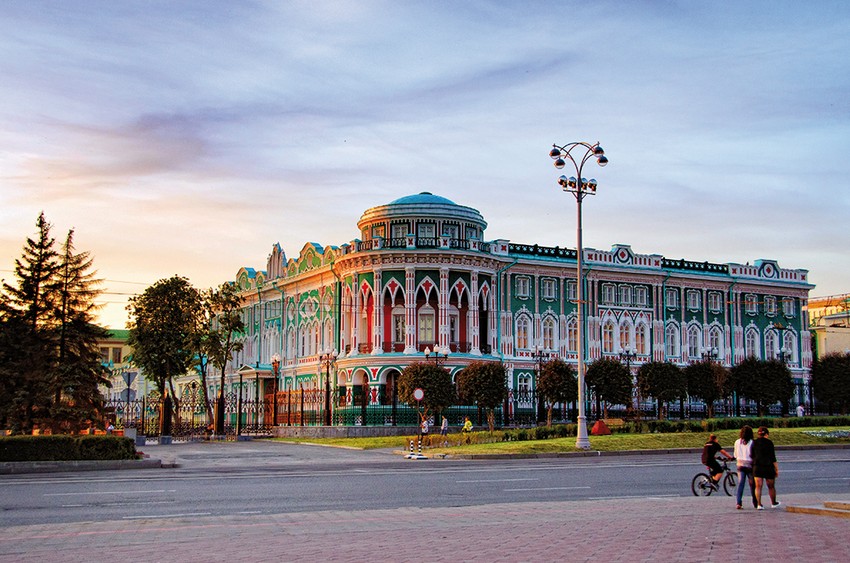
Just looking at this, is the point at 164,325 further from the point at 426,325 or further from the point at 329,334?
the point at 426,325

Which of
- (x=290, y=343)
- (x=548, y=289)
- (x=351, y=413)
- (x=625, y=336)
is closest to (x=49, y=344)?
(x=351, y=413)

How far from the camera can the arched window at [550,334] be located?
6888 cm

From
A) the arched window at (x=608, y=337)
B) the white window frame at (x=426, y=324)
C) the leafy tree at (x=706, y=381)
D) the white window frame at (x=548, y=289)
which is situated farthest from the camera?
the arched window at (x=608, y=337)

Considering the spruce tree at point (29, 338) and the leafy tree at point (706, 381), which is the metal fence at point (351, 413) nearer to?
the leafy tree at point (706, 381)

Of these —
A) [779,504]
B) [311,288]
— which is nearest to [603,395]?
[311,288]

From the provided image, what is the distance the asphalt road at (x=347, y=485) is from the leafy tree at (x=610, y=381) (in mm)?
23078

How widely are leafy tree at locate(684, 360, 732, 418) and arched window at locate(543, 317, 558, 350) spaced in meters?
9.33

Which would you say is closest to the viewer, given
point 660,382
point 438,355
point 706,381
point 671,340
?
point 438,355

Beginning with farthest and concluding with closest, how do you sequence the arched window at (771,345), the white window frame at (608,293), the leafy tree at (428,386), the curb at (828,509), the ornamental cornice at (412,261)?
the arched window at (771,345) → the white window frame at (608,293) → the ornamental cornice at (412,261) → the leafy tree at (428,386) → the curb at (828,509)

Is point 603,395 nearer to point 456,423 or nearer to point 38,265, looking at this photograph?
point 456,423

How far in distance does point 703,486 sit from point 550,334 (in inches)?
1952

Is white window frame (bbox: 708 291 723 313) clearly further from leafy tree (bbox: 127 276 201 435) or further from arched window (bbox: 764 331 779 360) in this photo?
leafy tree (bbox: 127 276 201 435)

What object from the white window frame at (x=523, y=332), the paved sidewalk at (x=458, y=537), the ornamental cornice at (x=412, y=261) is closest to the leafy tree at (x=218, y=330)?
the ornamental cornice at (x=412, y=261)

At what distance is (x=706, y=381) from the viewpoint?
64.4 m
